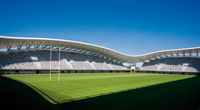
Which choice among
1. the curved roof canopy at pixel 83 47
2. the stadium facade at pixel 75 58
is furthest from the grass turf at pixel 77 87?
the curved roof canopy at pixel 83 47

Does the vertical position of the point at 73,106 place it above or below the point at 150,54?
below

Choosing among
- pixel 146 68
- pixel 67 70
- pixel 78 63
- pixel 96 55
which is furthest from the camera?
pixel 146 68

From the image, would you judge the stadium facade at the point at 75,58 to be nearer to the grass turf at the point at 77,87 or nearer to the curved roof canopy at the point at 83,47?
the curved roof canopy at the point at 83,47

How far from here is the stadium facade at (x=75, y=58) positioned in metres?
52.9

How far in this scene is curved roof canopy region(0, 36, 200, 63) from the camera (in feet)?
157

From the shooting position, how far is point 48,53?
64.8 m

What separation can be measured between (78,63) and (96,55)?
42.5ft

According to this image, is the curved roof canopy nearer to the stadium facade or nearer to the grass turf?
the stadium facade

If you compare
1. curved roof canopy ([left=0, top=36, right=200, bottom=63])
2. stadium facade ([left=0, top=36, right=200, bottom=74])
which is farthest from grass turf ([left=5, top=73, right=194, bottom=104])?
curved roof canopy ([left=0, top=36, right=200, bottom=63])

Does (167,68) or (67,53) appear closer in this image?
(67,53)

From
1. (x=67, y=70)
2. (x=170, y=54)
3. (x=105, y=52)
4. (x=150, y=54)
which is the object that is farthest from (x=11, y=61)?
(x=170, y=54)

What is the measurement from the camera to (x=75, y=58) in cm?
7250

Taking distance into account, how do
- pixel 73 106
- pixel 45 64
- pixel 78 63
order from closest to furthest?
1. pixel 73 106
2. pixel 45 64
3. pixel 78 63

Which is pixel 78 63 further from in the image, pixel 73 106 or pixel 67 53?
pixel 73 106
